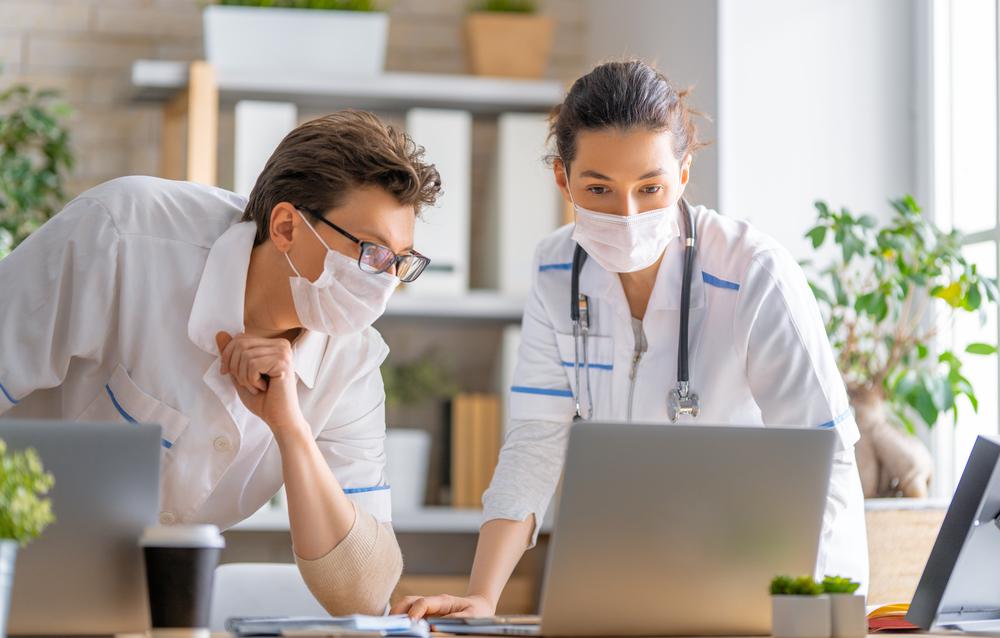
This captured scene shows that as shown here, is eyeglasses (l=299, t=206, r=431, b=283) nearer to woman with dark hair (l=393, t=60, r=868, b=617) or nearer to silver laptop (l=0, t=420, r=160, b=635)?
woman with dark hair (l=393, t=60, r=868, b=617)

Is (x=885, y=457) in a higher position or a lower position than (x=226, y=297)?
lower

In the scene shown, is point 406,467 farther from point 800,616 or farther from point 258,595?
point 800,616

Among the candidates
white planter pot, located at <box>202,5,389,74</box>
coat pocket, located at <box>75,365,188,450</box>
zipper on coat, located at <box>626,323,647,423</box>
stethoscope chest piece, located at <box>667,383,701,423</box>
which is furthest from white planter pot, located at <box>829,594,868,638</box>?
white planter pot, located at <box>202,5,389,74</box>

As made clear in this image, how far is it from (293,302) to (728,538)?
810 mm

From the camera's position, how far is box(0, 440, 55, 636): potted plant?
109cm

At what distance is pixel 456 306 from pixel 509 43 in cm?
81

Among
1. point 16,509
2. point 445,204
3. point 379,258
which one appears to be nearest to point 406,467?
point 445,204

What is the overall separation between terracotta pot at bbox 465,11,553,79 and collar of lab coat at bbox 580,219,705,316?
1.60 metres

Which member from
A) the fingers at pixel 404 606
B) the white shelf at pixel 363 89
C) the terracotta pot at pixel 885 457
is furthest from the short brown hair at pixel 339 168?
the white shelf at pixel 363 89

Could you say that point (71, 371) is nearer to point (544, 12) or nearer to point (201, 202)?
point (201, 202)

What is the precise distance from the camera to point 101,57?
3693 millimetres

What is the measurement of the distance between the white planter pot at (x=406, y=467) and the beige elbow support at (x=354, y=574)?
162cm

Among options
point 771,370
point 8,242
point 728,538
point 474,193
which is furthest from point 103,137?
point 728,538

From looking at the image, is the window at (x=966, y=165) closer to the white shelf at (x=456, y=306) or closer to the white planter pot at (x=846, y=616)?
the white shelf at (x=456, y=306)
